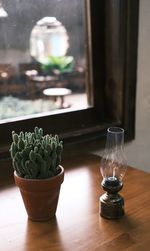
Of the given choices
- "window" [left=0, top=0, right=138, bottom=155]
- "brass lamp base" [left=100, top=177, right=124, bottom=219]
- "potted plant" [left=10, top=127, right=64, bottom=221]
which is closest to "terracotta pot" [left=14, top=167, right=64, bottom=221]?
"potted plant" [left=10, top=127, right=64, bottom=221]

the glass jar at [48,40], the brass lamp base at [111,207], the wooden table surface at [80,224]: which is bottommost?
the wooden table surface at [80,224]

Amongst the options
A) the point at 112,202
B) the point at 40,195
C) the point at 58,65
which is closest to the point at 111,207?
the point at 112,202

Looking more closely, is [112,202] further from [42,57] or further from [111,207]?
[42,57]

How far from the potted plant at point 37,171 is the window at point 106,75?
499 millimetres

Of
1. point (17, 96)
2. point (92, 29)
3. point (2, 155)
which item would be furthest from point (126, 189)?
point (92, 29)

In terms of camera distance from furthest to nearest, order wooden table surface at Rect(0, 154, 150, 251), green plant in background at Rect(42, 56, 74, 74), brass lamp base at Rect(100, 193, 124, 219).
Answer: green plant in background at Rect(42, 56, 74, 74) → brass lamp base at Rect(100, 193, 124, 219) → wooden table surface at Rect(0, 154, 150, 251)

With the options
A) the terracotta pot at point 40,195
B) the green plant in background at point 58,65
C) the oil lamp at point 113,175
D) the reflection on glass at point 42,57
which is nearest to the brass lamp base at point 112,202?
the oil lamp at point 113,175

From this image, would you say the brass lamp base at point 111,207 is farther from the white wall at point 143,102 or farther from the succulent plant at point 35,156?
the white wall at point 143,102

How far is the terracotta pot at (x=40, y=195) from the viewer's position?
35.5 inches

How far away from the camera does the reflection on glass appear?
4.59ft

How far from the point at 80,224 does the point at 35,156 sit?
0.68 ft

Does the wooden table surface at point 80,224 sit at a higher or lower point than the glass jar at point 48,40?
lower

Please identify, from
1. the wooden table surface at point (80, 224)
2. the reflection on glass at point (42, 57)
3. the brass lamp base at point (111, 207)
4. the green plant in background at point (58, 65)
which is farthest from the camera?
the green plant in background at point (58, 65)

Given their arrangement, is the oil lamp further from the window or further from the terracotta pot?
the window
